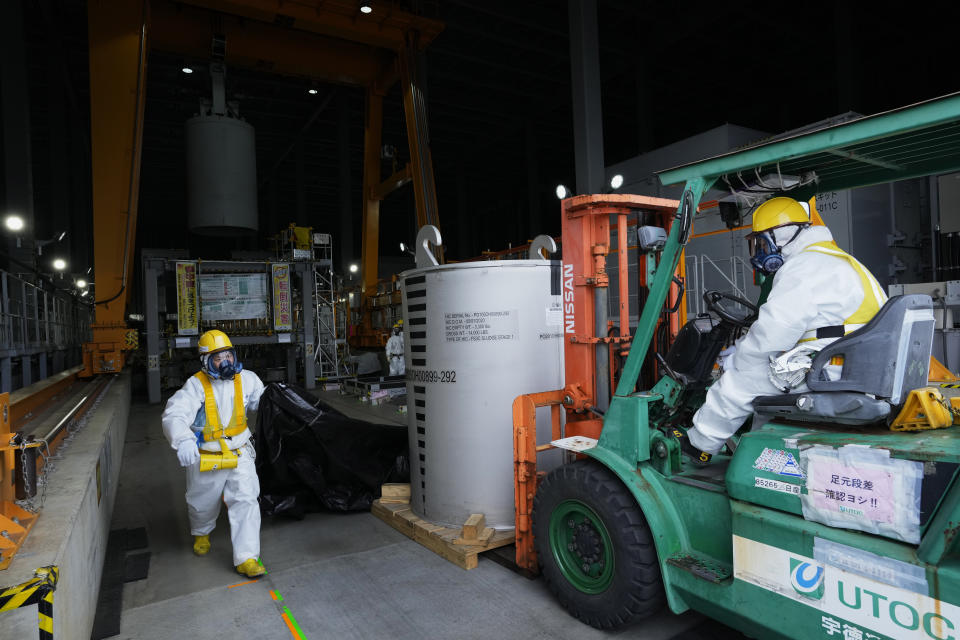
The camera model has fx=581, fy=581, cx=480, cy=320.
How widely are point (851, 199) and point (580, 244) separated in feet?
24.9

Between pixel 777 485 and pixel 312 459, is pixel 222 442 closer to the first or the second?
pixel 312 459

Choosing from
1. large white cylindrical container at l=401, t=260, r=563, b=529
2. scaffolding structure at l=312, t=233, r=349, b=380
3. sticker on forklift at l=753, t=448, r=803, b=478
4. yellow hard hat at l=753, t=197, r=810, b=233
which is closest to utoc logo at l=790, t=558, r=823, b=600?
sticker on forklift at l=753, t=448, r=803, b=478

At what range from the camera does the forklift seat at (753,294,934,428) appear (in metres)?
2.33

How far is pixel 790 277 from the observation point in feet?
8.75

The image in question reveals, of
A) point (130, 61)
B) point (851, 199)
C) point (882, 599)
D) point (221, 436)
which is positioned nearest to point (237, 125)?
point (130, 61)

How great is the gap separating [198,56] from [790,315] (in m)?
15.1

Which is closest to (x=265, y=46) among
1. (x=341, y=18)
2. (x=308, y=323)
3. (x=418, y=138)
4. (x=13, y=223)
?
(x=341, y=18)

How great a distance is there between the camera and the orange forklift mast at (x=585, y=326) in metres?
3.92

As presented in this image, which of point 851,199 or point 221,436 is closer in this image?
point 221,436

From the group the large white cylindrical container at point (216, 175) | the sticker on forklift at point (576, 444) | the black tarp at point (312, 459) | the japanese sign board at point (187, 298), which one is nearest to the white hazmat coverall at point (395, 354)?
the large white cylindrical container at point (216, 175)

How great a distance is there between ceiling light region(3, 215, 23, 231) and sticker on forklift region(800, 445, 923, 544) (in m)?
14.8

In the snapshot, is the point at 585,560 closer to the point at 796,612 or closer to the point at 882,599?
the point at 796,612

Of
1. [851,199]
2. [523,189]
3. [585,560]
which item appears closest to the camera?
[585,560]

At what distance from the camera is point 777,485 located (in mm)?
2398
